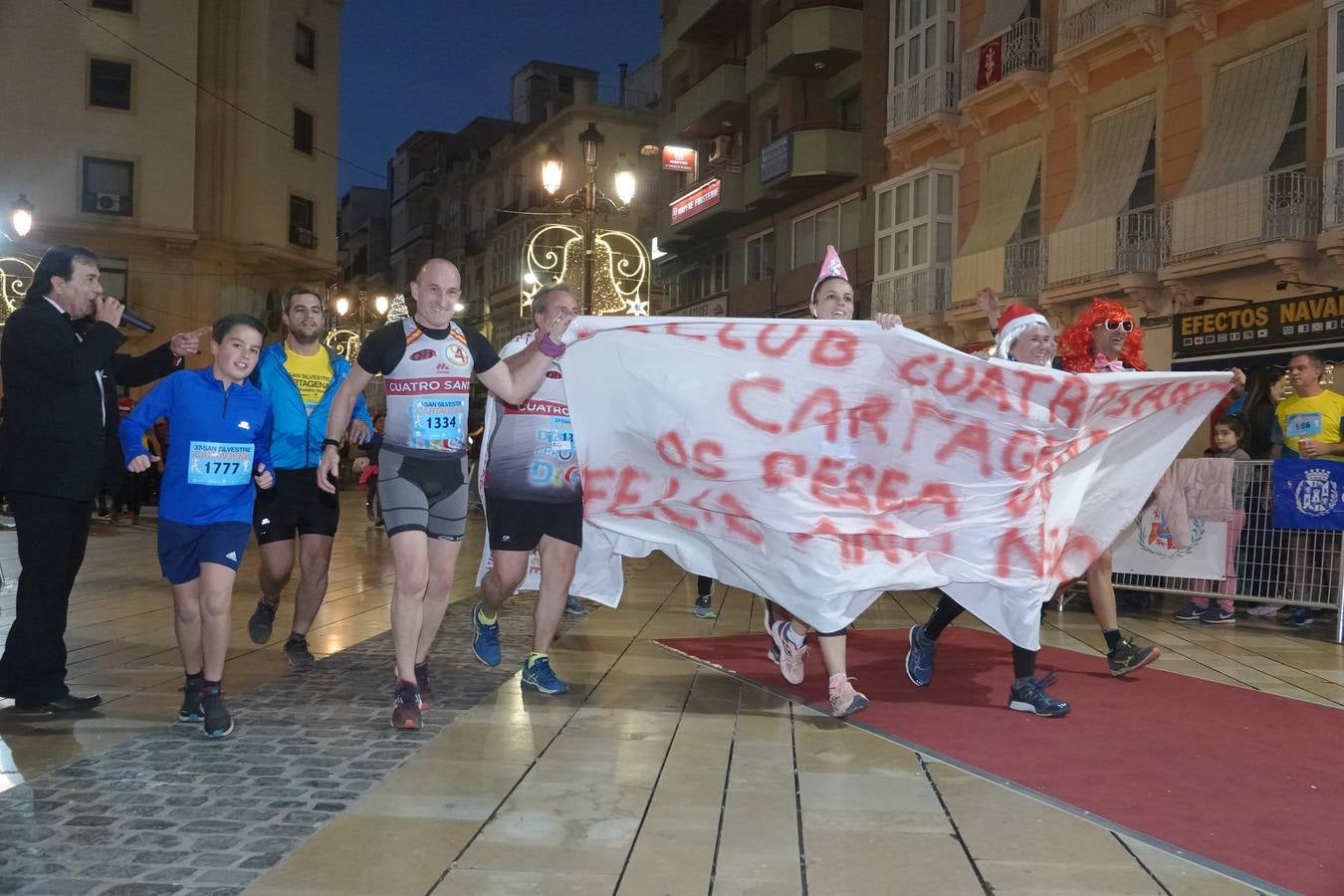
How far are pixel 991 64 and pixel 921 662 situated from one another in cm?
1747

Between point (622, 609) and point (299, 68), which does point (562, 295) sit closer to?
point (622, 609)

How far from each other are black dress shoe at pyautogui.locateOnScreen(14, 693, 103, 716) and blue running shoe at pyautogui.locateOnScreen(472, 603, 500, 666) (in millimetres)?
2001

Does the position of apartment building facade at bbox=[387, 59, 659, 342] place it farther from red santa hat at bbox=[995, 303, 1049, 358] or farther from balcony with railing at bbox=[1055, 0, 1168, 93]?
red santa hat at bbox=[995, 303, 1049, 358]

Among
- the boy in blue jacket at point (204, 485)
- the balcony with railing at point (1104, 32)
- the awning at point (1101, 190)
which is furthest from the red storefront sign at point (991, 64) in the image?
the boy in blue jacket at point (204, 485)

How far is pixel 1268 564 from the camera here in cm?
938

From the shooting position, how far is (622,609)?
9.50 m

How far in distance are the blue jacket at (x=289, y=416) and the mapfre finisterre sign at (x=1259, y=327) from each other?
12.6 metres

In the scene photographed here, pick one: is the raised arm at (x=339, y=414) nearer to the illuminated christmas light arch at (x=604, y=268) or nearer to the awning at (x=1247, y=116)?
the illuminated christmas light arch at (x=604, y=268)

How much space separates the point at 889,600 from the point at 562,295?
5.59 m

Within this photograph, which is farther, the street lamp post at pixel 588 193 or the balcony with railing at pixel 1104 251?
the balcony with railing at pixel 1104 251

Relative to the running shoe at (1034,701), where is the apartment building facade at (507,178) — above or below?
above

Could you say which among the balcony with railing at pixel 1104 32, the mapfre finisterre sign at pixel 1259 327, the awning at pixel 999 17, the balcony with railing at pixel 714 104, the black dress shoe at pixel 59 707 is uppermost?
the balcony with railing at pixel 714 104

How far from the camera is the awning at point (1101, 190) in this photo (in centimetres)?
1800

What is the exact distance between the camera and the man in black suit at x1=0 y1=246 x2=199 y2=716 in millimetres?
5207
